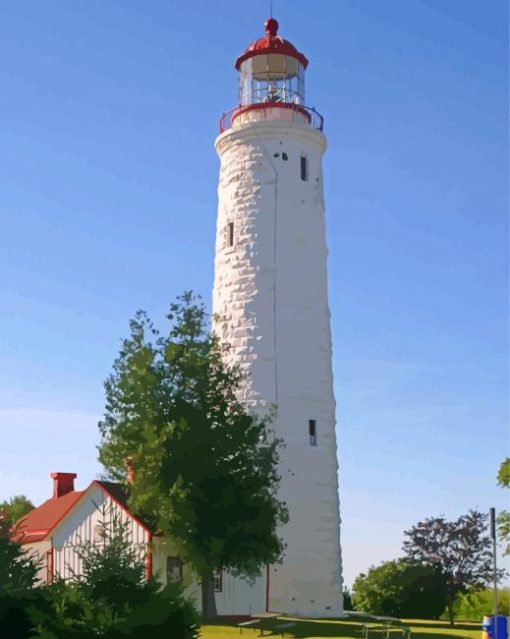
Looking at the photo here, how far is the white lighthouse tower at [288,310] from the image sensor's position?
3372 centimetres

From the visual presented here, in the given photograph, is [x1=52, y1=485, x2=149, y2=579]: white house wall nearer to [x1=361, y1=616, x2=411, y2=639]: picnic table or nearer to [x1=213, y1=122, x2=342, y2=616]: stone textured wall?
[x1=213, y1=122, x2=342, y2=616]: stone textured wall

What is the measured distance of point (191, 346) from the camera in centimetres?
3177

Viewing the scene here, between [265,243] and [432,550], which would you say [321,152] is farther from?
[432,550]

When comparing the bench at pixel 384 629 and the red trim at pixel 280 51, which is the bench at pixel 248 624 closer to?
the bench at pixel 384 629

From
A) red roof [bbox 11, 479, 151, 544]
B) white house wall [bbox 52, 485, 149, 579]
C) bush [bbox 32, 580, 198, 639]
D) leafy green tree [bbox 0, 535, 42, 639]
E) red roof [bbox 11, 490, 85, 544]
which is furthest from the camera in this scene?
red roof [bbox 11, 490, 85, 544]

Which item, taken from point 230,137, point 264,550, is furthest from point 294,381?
point 230,137

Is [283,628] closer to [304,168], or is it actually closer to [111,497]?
[111,497]

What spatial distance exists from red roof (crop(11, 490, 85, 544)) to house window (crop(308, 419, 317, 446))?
8448mm

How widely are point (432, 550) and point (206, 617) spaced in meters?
11.9

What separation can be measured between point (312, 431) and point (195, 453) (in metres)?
5.95

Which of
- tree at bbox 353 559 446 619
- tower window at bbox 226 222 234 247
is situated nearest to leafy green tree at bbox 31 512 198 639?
tower window at bbox 226 222 234 247

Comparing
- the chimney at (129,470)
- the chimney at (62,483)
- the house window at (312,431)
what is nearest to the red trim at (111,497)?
the chimney at (129,470)

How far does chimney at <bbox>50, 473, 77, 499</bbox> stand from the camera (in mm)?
46062

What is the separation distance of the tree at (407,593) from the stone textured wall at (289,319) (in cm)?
566
